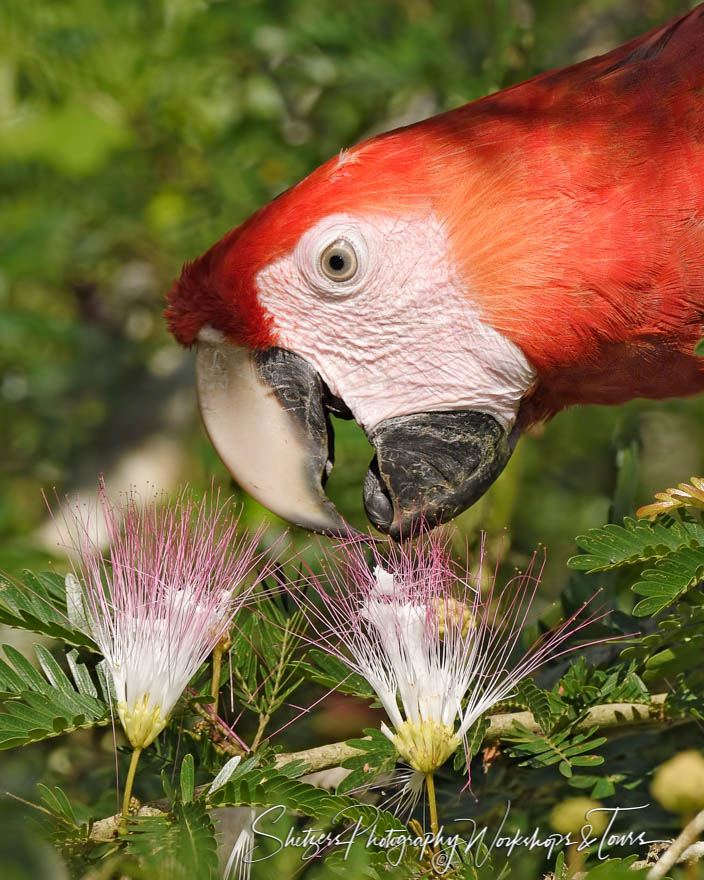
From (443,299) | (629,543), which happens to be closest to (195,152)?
(443,299)

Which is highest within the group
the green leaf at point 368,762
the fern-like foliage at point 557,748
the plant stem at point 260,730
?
the plant stem at point 260,730

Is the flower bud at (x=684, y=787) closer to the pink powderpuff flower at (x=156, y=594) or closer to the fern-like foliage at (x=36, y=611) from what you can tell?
the pink powderpuff flower at (x=156, y=594)

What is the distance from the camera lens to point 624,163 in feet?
4.92

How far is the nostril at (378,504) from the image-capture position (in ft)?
5.19

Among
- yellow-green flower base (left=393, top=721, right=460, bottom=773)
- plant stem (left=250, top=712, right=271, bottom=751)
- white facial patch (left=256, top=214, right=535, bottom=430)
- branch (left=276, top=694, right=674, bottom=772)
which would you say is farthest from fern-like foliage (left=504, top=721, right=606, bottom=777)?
white facial patch (left=256, top=214, right=535, bottom=430)

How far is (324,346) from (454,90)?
953 millimetres

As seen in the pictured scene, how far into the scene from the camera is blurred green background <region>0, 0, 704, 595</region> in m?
2.32

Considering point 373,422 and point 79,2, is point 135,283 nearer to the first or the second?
point 79,2

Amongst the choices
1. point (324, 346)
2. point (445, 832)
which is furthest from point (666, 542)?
point (324, 346)

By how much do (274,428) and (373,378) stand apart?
19 cm

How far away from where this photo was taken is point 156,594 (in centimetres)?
115

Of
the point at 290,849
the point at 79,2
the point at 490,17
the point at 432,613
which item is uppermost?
the point at 79,2

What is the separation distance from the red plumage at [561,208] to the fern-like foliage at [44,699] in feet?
2.27

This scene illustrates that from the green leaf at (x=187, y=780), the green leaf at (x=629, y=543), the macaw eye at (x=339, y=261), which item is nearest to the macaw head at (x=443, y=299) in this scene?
the macaw eye at (x=339, y=261)
